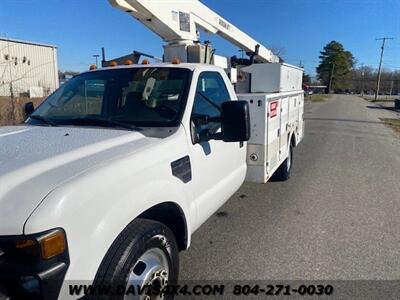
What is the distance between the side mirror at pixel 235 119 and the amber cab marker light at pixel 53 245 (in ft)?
4.96

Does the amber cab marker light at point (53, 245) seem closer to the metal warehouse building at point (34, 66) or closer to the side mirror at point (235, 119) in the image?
the side mirror at point (235, 119)

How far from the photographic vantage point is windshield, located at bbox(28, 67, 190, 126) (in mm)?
2924

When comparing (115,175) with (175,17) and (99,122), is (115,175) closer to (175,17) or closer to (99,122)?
(99,122)

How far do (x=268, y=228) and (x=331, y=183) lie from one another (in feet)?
8.60

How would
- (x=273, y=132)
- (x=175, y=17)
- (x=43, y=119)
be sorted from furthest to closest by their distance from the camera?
(x=175, y=17) < (x=273, y=132) < (x=43, y=119)

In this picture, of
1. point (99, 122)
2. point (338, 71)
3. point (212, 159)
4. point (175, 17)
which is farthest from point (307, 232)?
point (338, 71)

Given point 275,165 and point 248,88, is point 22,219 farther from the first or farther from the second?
point 248,88

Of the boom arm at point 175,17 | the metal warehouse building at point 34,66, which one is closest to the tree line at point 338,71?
the metal warehouse building at point 34,66

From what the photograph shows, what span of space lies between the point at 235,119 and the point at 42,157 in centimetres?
140

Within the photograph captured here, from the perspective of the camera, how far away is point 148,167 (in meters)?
2.25

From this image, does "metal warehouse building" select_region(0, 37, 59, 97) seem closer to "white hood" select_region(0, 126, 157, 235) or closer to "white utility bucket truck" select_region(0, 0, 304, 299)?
"white utility bucket truck" select_region(0, 0, 304, 299)

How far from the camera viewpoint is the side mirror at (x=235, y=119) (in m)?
2.62

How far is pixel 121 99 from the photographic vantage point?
320 cm

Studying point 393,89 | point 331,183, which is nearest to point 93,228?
point 331,183
